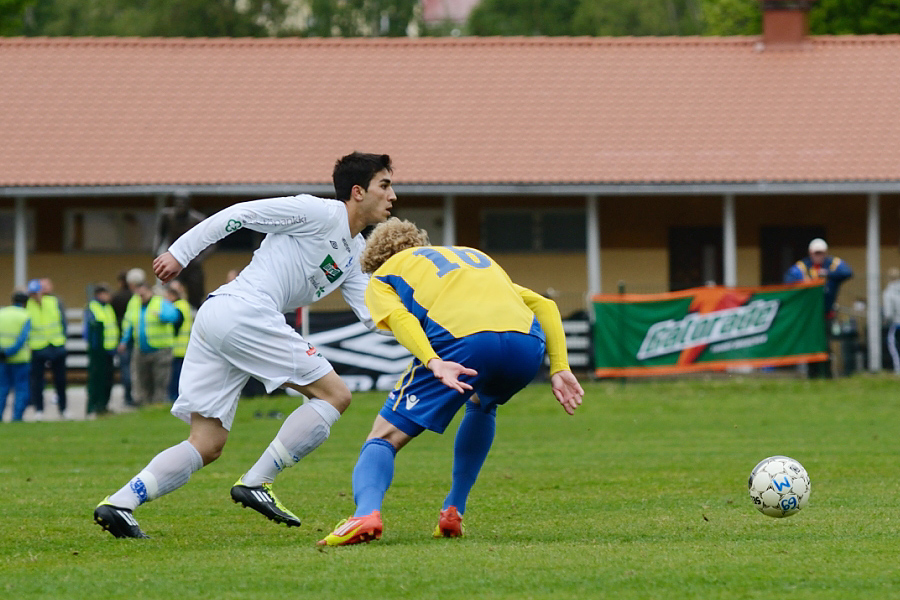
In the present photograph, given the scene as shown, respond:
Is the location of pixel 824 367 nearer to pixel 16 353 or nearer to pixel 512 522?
pixel 16 353

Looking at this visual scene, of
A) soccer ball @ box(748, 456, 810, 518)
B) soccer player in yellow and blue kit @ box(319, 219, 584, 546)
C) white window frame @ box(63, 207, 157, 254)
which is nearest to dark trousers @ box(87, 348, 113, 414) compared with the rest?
white window frame @ box(63, 207, 157, 254)

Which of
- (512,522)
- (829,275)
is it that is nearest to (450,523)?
(512,522)

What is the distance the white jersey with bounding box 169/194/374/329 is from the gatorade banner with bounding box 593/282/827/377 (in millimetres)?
13025

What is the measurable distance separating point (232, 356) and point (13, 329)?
11706 millimetres

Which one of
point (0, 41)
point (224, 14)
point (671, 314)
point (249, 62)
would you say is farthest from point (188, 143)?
point (224, 14)

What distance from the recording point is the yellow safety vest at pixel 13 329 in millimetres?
17219

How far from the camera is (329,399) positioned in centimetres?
673

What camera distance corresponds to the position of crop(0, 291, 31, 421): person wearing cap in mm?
17203

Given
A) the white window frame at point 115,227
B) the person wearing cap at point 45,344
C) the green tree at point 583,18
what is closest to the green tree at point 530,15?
the green tree at point 583,18

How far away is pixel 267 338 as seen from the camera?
6473 mm

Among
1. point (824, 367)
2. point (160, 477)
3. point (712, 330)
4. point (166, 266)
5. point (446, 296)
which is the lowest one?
point (824, 367)

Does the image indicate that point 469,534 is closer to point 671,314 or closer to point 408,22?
point 671,314

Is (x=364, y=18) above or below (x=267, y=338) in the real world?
above

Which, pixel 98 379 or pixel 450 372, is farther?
pixel 98 379
